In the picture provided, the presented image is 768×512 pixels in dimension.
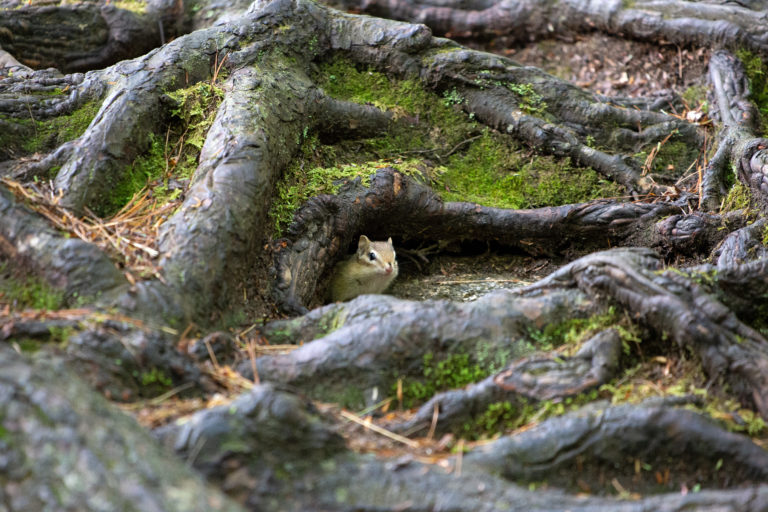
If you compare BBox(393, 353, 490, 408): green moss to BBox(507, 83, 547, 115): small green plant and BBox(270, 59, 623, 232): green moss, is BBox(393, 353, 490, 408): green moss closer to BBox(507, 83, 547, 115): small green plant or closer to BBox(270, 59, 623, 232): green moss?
BBox(270, 59, 623, 232): green moss

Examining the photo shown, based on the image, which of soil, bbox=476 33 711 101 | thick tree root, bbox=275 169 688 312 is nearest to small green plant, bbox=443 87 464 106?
thick tree root, bbox=275 169 688 312

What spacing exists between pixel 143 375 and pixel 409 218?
338cm

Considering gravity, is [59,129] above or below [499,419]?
above

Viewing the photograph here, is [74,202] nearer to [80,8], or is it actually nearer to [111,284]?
[111,284]

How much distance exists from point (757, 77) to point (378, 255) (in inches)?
198

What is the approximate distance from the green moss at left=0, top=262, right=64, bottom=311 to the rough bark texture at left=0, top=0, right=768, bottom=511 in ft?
0.25

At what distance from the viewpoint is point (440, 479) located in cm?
303

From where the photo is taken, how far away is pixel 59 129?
5355 mm

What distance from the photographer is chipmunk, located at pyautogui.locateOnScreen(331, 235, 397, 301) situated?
6305mm

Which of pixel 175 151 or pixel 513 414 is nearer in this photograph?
pixel 513 414

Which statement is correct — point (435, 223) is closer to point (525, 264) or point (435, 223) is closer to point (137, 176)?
point (525, 264)

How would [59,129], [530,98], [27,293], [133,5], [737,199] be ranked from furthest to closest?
[133,5] < [530,98] < [737,199] < [59,129] < [27,293]

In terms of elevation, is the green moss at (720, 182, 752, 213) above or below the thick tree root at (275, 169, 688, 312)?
above

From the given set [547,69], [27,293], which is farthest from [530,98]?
[27,293]
